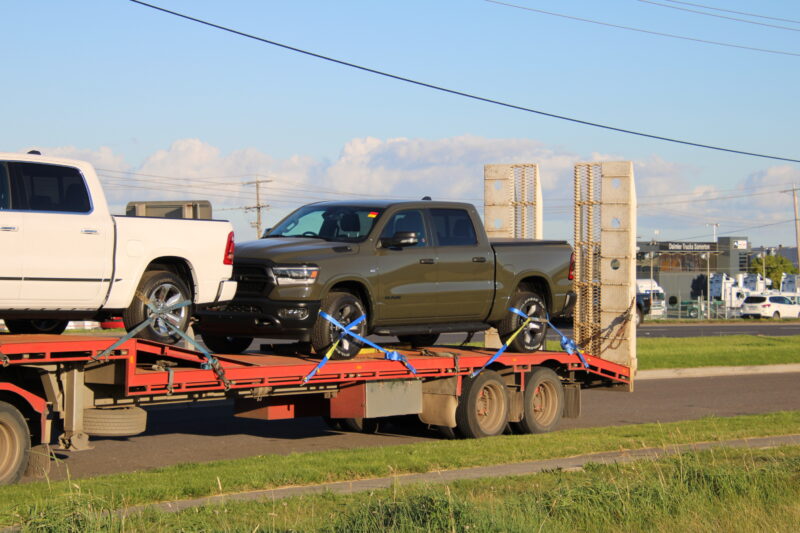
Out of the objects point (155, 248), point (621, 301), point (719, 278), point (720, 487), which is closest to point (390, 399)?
point (155, 248)

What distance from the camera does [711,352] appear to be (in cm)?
3006

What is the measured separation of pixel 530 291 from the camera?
15922mm

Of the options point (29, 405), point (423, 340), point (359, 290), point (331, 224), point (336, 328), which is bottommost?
point (29, 405)

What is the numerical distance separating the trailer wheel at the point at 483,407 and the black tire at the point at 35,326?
5421mm

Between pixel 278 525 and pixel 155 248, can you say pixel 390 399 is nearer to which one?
pixel 155 248

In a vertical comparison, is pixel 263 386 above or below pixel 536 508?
above

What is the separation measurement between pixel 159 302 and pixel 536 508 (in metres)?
4.84

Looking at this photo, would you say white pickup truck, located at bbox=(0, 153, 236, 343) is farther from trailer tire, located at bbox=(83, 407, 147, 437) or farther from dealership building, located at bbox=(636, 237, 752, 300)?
dealership building, located at bbox=(636, 237, 752, 300)

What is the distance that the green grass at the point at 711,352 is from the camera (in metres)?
27.6

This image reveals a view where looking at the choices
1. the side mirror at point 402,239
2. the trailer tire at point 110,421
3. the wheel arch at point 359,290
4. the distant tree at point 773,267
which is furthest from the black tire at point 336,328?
the distant tree at point 773,267

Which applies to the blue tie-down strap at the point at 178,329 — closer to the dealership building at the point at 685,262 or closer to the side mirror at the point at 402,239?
the side mirror at the point at 402,239

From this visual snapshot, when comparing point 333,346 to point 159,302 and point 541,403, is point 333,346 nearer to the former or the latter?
point 159,302

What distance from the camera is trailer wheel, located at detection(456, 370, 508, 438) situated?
14732 mm

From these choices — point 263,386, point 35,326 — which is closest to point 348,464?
point 263,386
